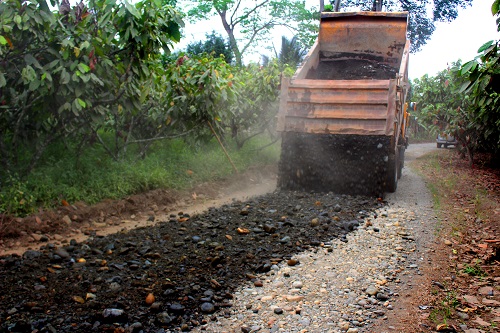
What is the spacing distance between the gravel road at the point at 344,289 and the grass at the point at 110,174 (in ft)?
12.1

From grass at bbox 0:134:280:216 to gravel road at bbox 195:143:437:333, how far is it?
12.1ft

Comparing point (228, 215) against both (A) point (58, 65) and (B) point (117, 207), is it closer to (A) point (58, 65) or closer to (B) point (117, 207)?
(B) point (117, 207)

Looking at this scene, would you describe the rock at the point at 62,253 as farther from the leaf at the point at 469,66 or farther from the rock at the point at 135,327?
the leaf at the point at 469,66

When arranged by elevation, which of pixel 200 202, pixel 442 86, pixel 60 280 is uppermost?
pixel 442 86

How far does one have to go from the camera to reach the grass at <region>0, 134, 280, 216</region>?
6.38m

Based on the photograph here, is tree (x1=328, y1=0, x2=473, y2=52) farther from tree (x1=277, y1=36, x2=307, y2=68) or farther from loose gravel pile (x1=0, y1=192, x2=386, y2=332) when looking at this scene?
loose gravel pile (x1=0, y1=192, x2=386, y2=332)

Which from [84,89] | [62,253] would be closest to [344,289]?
[62,253]

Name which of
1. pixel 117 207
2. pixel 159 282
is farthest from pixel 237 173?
pixel 159 282

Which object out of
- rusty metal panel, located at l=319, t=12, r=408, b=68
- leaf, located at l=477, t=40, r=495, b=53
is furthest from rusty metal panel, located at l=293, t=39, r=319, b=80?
leaf, located at l=477, t=40, r=495, b=53

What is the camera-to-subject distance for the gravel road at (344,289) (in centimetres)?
337

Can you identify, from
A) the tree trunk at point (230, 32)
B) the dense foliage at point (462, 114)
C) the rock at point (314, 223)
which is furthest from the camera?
the tree trunk at point (230, 32)

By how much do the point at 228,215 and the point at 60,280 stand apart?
248cm

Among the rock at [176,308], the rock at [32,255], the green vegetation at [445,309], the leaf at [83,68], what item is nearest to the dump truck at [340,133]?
the leaf at [83,68]

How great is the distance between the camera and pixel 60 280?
12.9 feet
